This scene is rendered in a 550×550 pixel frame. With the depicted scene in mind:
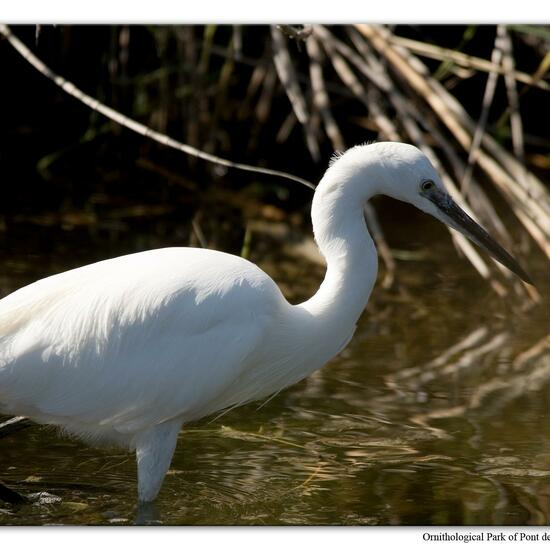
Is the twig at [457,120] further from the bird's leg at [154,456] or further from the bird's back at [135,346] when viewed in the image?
the bird's leg at [154,456]

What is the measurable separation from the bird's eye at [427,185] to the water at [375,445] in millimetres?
789

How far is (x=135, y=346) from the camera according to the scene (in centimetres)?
280

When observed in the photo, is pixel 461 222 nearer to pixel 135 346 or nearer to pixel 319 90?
pixel 135 346

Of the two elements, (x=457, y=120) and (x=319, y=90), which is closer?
(x=457, y=120)

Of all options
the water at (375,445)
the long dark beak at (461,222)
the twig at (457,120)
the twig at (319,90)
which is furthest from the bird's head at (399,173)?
the twig at (319,90)

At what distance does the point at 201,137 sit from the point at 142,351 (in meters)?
2.78

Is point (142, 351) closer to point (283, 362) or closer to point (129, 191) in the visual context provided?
point (283, 362)

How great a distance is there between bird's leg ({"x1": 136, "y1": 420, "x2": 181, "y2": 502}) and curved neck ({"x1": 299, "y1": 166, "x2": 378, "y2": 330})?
18.8 inches

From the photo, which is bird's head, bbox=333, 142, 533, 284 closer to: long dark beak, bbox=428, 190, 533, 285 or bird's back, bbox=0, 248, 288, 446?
long dark beak, bbox=428, 190, 533, 285

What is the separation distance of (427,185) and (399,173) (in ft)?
0.26

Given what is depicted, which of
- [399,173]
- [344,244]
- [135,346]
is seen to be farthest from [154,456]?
[399,173]

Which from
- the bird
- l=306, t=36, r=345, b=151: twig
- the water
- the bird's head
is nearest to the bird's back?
the bird

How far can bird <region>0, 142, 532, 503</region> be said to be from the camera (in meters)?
2.78

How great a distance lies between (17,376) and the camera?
2.77 metres
